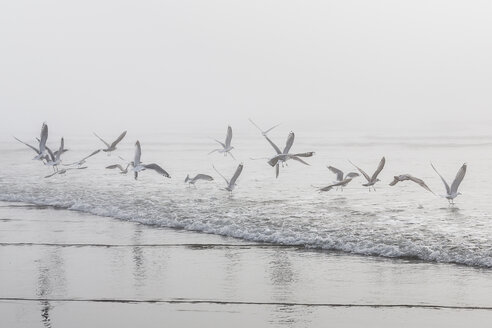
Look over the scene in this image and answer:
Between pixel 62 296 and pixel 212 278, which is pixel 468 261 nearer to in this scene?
pixel 212 278

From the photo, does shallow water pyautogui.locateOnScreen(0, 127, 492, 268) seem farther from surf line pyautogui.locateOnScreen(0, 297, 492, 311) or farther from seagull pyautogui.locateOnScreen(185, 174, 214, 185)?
surf line pyautogui.locateOnScreen(0, 297, 492, 311)

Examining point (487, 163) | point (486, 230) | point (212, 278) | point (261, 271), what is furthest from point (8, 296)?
point (487, 163)

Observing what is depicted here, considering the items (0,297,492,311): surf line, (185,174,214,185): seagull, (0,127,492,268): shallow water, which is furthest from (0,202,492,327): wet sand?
(185,174,214,185): seagull

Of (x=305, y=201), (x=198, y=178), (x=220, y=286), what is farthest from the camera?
(x=198, y=178)

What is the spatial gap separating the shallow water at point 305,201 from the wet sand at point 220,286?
0.55 metres

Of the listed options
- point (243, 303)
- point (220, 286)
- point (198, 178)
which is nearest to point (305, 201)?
point (198, 178)

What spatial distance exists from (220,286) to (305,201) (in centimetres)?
498

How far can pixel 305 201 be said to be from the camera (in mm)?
11961

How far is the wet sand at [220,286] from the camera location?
6129 mm

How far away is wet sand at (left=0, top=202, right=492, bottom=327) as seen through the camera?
6129mm

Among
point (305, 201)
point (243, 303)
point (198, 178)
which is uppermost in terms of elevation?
point (198, 178)

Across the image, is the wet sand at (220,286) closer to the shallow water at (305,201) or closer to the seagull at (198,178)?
the shallow water at (305,201)

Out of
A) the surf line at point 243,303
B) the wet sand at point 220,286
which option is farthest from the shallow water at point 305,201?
the surf line at point 243,303

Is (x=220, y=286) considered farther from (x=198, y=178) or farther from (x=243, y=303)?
(x=198, y=178)
